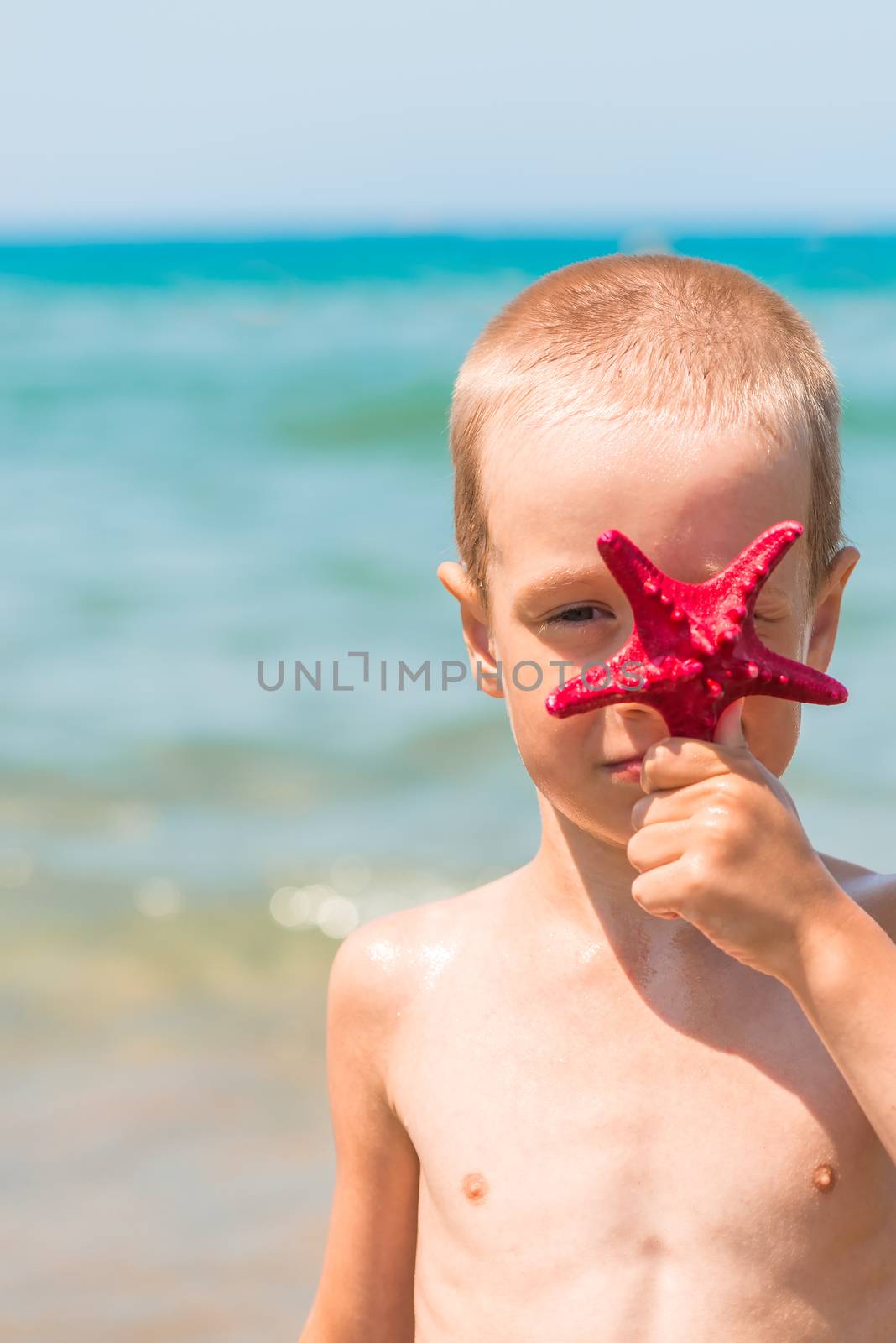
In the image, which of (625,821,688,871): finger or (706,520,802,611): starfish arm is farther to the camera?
(625,821,688,871): finger

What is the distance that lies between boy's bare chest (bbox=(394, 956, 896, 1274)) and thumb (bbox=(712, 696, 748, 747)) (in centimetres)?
45

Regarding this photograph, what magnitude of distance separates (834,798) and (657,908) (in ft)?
14.2

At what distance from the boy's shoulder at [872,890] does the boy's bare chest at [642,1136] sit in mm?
154

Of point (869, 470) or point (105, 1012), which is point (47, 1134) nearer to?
point (105, 1012)

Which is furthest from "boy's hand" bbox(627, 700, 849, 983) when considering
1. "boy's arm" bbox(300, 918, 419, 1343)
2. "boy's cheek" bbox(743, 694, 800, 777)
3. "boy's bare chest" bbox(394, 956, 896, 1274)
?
"boy's arm" bbox(300, 918, 419, 1343)

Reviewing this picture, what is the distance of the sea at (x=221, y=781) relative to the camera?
13.2 feet

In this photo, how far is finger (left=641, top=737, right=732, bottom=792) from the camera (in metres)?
1.82

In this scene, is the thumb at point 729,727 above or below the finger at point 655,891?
above

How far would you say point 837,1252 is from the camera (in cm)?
203

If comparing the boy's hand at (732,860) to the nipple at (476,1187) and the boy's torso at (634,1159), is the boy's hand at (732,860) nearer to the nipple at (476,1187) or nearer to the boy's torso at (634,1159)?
the boy's torso at (634,1159)

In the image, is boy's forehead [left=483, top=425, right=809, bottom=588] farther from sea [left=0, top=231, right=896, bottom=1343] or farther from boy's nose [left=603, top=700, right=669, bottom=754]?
→ sea [left=0, top=231, right=896, bottom=1343]
